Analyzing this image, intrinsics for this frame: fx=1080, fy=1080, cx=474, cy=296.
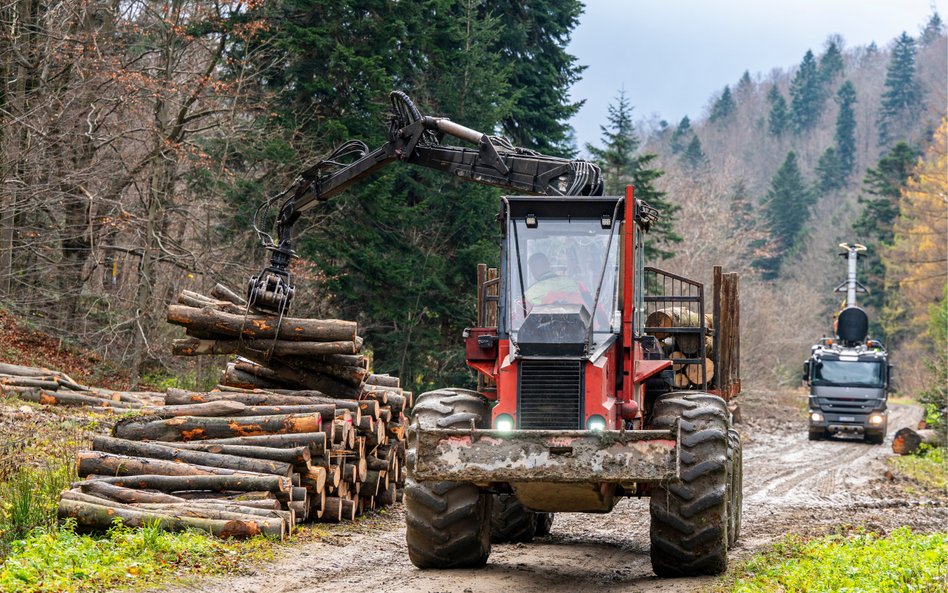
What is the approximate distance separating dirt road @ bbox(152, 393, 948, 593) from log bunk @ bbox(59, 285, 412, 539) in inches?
24.4

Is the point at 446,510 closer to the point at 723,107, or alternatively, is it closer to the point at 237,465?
the point at 237,465

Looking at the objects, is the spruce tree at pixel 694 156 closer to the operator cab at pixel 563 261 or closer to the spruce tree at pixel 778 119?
the spruce tree at pixel 778 119

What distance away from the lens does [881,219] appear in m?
70.4

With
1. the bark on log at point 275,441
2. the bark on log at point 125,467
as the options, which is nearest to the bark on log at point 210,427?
the bark on log at point 275,441

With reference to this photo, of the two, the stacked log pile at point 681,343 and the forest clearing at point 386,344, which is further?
the stacked log pile at point 681,343

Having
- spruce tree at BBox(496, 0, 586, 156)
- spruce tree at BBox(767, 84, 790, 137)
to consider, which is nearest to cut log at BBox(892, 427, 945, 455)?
spruce tree at BBox(496, 0, 586, 156)

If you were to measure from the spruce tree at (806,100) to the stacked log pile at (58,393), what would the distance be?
119 m

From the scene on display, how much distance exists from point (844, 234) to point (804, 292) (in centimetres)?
1212

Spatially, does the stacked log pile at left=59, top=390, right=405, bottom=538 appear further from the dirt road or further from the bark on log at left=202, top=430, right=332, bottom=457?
the dirt road

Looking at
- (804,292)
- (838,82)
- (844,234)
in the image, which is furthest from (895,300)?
(838,82)

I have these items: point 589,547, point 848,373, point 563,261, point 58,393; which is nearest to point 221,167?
point 58,393

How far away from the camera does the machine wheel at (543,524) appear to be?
508 inches

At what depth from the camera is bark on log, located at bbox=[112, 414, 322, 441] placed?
12.5m

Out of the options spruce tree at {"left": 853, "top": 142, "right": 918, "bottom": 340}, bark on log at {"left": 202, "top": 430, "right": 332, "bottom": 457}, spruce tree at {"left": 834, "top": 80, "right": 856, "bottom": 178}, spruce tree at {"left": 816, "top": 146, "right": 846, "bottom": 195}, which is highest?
spruce tree at {"left": 834, "top": 80, "right": 856, "bottom": 178}
